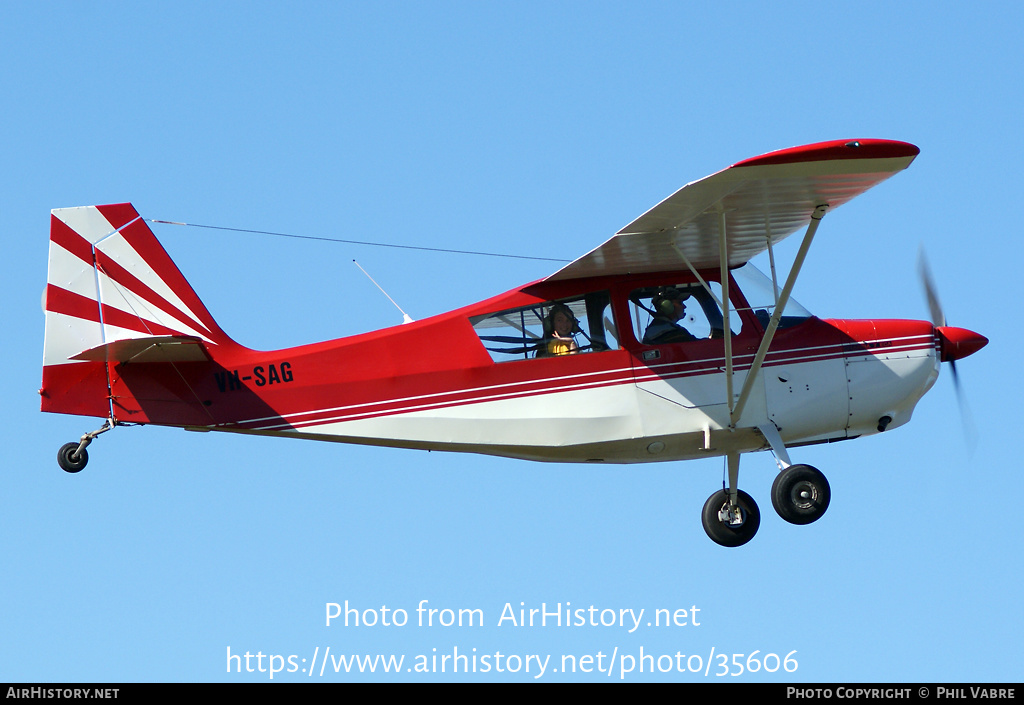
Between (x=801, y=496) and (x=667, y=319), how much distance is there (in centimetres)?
204

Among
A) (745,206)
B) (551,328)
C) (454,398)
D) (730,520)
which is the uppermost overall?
(745,206)

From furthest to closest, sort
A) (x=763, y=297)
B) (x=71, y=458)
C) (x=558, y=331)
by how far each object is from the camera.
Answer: (x=763, y=297) < (x=558, y=331) < (x=71, y=458)

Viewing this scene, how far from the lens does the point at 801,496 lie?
13.0m

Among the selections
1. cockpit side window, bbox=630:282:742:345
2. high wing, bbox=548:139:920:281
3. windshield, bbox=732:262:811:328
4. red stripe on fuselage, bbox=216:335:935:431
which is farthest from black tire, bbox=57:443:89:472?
windshield, bbox=732:262:811:328

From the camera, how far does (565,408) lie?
12.9m

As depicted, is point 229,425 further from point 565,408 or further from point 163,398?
point 565,408

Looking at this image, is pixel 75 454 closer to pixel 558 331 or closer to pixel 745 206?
pixel 558 331

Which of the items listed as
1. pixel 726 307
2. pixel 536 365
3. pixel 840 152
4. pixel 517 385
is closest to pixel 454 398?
pixel 517 385

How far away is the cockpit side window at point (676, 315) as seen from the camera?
13.1 metres

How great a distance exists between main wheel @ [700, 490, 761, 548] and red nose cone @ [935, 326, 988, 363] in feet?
7.96

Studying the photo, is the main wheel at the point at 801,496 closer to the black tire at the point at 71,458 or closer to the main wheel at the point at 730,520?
the main wheel at the point at 730,520

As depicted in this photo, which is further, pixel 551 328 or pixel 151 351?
pixel 551 328

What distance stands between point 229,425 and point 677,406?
410cm
